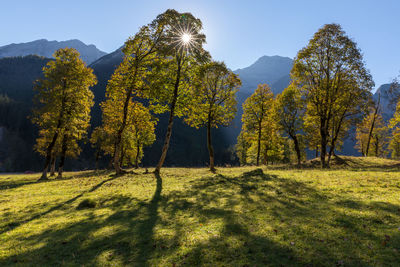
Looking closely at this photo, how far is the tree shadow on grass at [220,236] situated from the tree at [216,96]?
18.8 m

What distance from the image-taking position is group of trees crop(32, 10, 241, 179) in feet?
82.5

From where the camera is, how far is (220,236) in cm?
800

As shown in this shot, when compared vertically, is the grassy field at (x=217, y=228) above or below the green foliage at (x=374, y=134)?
below

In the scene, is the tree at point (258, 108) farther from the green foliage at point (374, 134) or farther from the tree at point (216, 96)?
the green foliage at point (374, 134)

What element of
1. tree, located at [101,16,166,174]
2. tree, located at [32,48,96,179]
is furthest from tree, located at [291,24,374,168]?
tree, located at [32,48,96,179]

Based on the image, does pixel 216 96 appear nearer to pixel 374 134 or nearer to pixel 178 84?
pixel 178 84

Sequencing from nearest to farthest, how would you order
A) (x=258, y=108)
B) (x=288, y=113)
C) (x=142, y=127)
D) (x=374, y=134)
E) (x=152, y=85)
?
(x=152, y=85)
(x=142, y=127)
(x=288, y=113)
(x=258, y=108)
(x=374, y=134)

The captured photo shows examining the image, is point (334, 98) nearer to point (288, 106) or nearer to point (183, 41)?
point (288, 106)

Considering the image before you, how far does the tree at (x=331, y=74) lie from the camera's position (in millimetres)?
27703

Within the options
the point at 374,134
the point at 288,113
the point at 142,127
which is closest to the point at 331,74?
the point at 288,113

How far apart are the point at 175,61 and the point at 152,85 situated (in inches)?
175

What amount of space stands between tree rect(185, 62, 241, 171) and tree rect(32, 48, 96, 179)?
17373 mm

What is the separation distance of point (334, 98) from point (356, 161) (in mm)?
16834

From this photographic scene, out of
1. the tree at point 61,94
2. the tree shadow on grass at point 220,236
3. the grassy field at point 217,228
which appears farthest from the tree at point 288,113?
the tree at point 61,94
